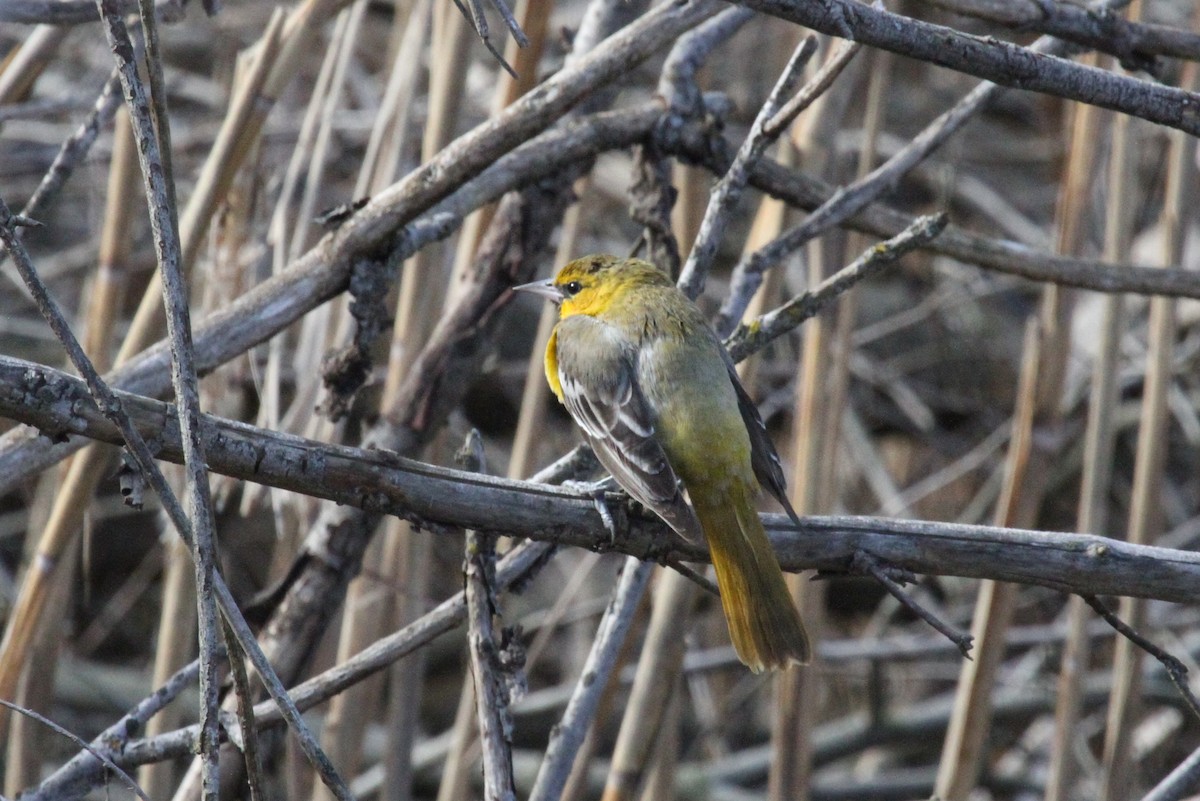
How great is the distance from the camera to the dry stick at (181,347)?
143 centimetres

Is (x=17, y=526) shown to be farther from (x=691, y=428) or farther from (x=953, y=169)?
(x=953, y=169)

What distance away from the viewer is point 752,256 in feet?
8.61

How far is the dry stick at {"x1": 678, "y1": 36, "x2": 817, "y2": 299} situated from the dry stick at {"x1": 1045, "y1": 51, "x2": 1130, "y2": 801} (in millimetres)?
1260

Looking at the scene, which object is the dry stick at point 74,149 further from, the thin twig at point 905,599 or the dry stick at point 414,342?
the thin twig at point 905,599

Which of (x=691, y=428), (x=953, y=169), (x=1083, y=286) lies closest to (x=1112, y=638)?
(x=953, y=169)

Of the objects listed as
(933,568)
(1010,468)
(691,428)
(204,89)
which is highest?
(204,89)

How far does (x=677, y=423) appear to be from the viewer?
267 centimetres

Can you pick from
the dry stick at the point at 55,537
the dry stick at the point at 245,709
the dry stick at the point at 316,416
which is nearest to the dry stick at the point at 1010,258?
the dry stick at the point at 316,416

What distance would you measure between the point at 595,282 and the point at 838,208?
0.83m

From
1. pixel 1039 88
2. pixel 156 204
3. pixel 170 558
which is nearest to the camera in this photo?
pixel 156 204

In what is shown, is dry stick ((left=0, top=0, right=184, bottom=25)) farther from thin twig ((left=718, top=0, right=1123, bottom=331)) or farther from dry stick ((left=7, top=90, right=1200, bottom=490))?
thin twig ((left=718, top=0, right=1123, bottom=331))

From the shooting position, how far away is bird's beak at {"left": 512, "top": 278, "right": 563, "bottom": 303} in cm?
307

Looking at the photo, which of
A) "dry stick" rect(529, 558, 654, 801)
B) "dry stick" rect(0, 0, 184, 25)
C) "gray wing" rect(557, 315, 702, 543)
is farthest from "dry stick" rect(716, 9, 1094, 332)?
"dry stick" rect(0, 0, 184, 25)

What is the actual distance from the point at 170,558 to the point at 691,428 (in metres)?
1.55
